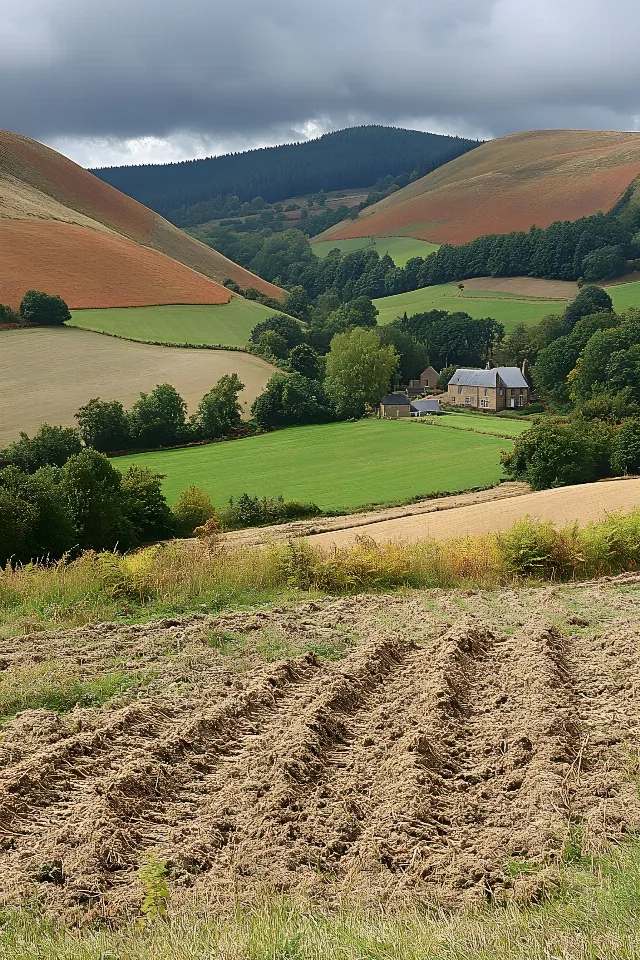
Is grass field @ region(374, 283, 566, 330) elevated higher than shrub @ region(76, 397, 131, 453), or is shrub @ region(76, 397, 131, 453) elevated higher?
grass field @ region(374, 283, 566, 330)

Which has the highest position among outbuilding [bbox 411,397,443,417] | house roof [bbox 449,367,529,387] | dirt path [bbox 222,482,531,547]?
house roof [bbox 449,367,529,387]

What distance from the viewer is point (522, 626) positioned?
1352cm

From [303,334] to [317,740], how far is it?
10064 centimetres

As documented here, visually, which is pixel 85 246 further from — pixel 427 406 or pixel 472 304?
pixel 472 304

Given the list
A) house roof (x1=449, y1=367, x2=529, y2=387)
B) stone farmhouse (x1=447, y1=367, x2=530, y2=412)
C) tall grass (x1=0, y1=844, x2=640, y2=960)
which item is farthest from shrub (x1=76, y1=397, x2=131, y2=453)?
tall grass (x1=0, y1=844, x2=640, y2=960)

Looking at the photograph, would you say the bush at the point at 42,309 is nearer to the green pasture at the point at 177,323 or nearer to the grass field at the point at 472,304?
the green pasture at the point at 177,323

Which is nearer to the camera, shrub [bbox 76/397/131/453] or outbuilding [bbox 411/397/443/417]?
shrub [bbox 76/397/131/453]

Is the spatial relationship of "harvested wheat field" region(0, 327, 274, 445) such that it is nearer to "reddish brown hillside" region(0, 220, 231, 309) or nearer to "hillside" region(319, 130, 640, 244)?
"reddish brown hillside" region(0, 220, 231, 309)

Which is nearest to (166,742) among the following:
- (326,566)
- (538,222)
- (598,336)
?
(326,566)

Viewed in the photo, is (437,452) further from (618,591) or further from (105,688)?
(105,688)

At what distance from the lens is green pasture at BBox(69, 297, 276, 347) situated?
294 ft

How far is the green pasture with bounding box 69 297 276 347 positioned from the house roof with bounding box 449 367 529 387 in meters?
27.4

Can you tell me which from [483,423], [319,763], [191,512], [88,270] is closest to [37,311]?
[88,270]

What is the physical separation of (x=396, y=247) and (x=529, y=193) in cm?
2969
